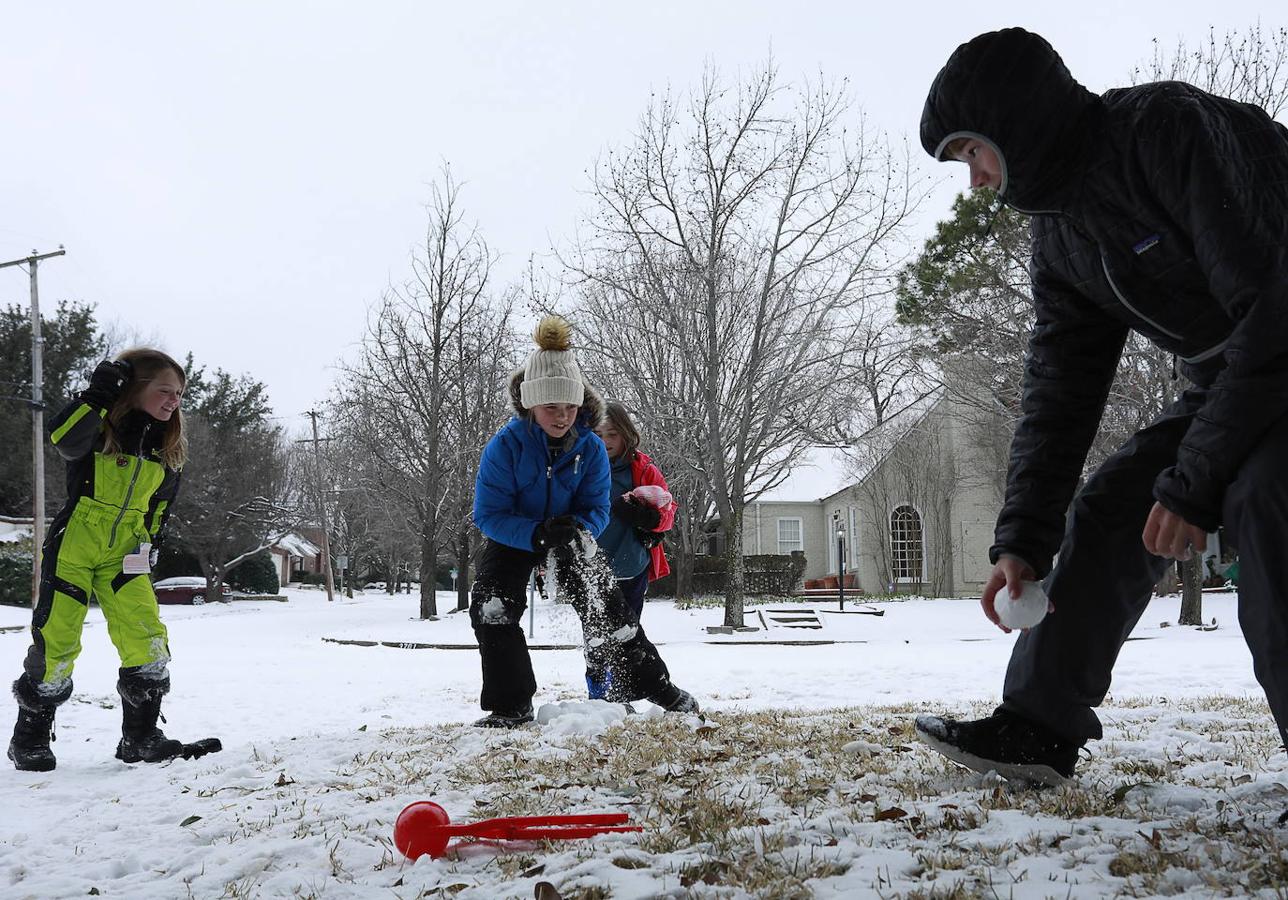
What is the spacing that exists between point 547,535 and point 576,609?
2.10 ft

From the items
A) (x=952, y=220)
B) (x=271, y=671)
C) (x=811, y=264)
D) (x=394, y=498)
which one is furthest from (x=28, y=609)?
(x=952, y=220)

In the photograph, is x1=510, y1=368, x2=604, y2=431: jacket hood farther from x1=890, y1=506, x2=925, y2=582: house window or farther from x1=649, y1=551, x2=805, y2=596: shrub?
x1=890, y1=506, x2=925, y2=582: house window

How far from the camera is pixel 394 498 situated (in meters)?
21.7

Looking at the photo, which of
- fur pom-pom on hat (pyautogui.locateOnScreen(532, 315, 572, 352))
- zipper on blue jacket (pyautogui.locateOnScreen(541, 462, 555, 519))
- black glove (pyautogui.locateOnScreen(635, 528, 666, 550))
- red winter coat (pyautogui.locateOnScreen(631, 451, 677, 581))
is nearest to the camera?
zipper on blue jacket (pyautogui.locateOnScreen(541, 462, 555, 519))

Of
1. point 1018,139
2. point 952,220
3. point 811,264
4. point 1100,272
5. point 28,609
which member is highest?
point 952,220

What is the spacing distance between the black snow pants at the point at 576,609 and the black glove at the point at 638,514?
64 centimetres

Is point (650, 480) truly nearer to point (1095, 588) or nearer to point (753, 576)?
point (1095, 588)

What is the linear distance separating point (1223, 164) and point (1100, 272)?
1.45 feet

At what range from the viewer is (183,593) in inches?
1444

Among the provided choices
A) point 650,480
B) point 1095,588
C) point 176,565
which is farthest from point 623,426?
point 176,565

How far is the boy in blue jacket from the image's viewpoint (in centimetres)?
481

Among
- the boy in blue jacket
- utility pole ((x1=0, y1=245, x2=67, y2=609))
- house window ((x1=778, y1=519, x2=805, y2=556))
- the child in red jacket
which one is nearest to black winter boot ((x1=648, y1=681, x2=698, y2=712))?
the boy in blue jacket

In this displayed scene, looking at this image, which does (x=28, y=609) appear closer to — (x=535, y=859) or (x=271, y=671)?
(x=271, y=671)

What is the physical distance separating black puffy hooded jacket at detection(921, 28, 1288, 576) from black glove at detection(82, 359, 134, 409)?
382 cm
